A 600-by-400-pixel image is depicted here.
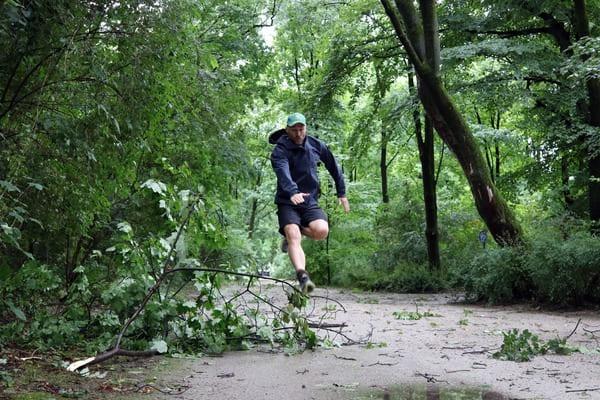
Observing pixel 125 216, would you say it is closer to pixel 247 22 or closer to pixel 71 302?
pixel 71 302

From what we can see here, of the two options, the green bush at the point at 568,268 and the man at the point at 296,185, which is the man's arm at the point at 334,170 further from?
the green bush at the point at 568,268

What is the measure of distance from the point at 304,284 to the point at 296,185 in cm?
119

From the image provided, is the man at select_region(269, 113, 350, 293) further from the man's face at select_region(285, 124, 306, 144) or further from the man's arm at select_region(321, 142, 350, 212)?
the man's arm at select_region(321, 142, 350, 212)

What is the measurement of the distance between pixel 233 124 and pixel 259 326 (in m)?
6.68

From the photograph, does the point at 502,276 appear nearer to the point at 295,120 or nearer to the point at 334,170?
the point at 334,170

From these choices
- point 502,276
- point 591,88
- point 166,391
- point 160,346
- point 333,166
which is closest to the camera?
point 166,391

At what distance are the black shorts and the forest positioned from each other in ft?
2.05

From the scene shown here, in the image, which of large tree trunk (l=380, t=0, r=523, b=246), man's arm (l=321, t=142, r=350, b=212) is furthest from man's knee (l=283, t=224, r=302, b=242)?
large tree trunk (l=380, t=0, r=523, b=246)

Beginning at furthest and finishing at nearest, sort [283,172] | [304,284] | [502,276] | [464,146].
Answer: [464,146], [502,276], [283,172], [304,284]

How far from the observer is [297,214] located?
277 inches

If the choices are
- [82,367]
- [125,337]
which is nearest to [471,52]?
[125,337]

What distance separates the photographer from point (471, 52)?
14.0 metres

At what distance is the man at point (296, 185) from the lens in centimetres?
679

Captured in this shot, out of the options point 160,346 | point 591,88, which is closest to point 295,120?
point 160,346
